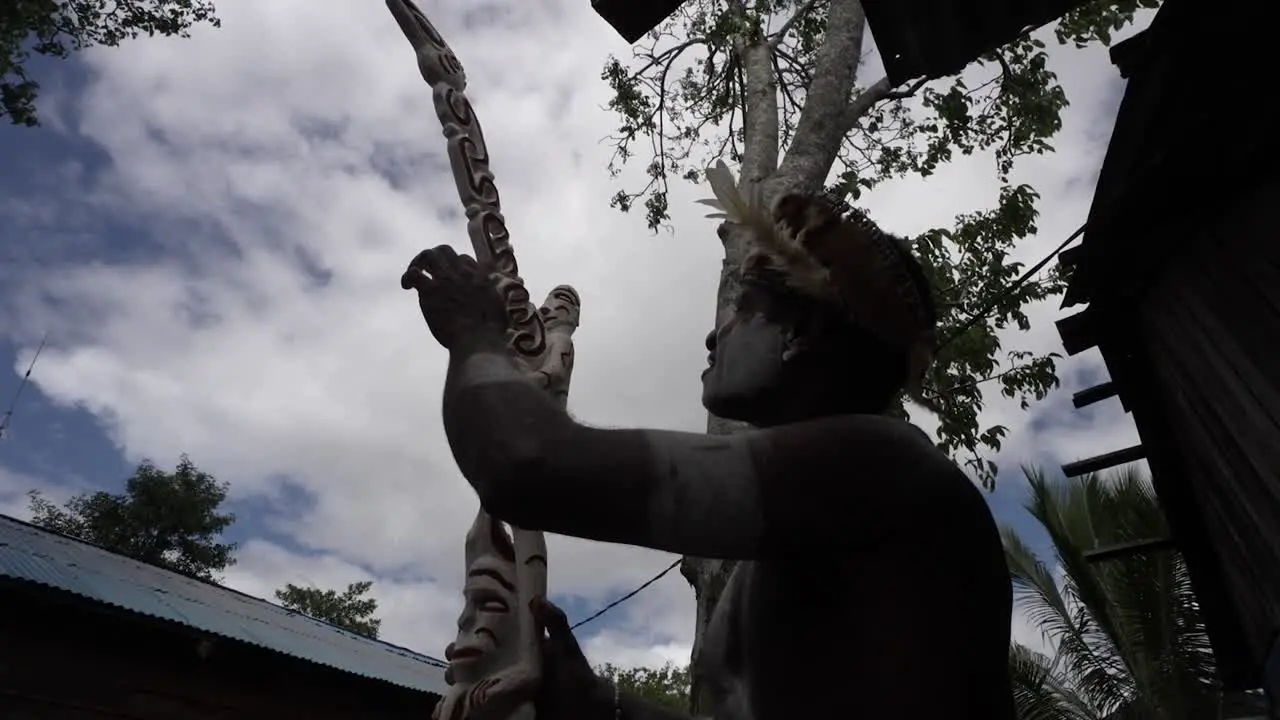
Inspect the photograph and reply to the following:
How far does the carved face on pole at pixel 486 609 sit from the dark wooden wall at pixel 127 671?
4.22 metres

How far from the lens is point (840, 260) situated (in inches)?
57.6

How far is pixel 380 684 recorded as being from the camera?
668cm

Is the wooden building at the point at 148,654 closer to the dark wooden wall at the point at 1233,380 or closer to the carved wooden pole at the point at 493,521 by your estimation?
Answer: the carved wooden pole at the point at 493,521

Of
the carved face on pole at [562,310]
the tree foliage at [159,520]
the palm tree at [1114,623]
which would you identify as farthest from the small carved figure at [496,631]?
the tree foliage at [159,520]

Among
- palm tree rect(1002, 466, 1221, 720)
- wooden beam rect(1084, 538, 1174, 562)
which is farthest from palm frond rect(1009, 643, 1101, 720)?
wooden beam rect(1084, 538, 1174, 562)

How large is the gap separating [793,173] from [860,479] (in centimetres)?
411

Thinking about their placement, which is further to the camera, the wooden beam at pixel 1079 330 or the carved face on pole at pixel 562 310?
the wooden beam at pixel 1079 330

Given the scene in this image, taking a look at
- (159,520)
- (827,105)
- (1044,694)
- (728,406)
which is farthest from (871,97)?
(159,520)

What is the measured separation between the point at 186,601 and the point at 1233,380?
6256 millimetres

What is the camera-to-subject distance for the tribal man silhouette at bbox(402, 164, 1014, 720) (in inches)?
45.3

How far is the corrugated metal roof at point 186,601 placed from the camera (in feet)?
17.6

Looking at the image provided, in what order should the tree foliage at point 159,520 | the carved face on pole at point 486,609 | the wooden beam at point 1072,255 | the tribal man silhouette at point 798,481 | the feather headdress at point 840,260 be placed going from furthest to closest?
the tree foliage at point 159,520 < the wooden beam at point 1072,255 < the carved face on pole at point 486,609 < the feather headdress at point 840,260 < the tribal man silhouette at point 798,481

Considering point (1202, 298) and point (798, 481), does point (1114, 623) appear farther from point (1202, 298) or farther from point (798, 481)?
point (798, 481)

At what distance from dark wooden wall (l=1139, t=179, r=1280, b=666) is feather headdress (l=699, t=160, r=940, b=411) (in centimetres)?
193
